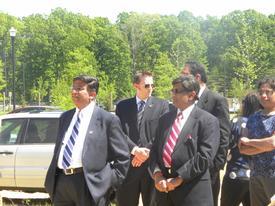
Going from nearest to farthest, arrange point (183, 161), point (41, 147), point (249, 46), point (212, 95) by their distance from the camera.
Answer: point (183, 161) < point (212, 95) < point (41, 147) < point (249, 46)

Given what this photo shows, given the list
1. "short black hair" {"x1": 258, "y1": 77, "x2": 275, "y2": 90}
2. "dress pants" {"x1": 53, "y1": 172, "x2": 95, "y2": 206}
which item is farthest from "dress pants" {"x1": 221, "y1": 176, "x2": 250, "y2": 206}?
"dress pants" {"x1": 53, "y1": 172, "x2": 95, "y2": 206}

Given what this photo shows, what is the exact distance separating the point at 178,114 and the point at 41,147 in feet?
14.4

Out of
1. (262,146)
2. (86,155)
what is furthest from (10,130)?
(262,146)

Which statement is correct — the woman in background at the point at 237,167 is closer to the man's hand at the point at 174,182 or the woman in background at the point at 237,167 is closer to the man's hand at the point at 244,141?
the man's hand at the point at 244,141

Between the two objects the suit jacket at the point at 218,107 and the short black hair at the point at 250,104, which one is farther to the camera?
the short black hair at the point at 250,104

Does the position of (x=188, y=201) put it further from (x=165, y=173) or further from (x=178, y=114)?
(x=178, y=114)

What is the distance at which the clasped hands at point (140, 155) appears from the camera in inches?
214

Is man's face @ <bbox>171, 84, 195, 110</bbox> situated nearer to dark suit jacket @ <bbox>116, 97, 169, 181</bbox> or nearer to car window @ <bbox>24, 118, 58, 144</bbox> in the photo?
dark suit jacket @ <bbox>116, 97, 169, 181</bbox>

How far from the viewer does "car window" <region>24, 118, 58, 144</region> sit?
854 centimetres

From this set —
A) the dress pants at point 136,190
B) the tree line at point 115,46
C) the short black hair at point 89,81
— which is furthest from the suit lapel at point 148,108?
the tree line at point 115,46

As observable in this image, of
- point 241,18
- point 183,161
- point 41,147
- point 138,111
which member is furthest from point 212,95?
point 241,18

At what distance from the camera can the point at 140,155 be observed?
214 inches

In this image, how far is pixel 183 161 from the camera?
430 centimetres

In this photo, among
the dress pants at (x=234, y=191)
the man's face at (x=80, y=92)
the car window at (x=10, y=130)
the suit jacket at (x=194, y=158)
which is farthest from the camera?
the car window at (x=10, y=130)
